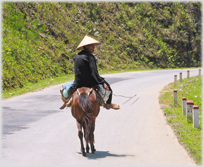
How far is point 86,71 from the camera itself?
7867 mm

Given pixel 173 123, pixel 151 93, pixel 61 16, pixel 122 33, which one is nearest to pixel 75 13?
pixel 61 16

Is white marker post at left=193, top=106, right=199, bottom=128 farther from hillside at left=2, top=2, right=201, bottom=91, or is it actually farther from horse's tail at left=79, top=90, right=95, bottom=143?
hillside at left=2, top=2, right=201, bottom=91

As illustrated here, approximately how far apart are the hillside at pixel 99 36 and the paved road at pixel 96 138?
884 cm

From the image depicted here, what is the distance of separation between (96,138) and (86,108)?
2.32 metres

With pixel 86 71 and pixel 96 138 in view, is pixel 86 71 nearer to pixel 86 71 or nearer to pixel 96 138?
pixel 86 71

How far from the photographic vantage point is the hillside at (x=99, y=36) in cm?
2644

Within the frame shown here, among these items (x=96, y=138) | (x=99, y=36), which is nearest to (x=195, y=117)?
(x=96, y=138)

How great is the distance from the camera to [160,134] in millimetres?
9906

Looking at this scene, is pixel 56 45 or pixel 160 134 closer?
pixel 160 134

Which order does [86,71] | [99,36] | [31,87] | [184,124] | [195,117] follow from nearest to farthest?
[86,71]
[195,117]
[184,124]
[31,87]
[99,36]

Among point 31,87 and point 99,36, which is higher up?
point 99,36

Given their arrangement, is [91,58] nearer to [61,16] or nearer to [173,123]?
[173,123]

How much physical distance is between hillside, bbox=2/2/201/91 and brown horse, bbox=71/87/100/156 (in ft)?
46.3

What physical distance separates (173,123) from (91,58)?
16.9ft
